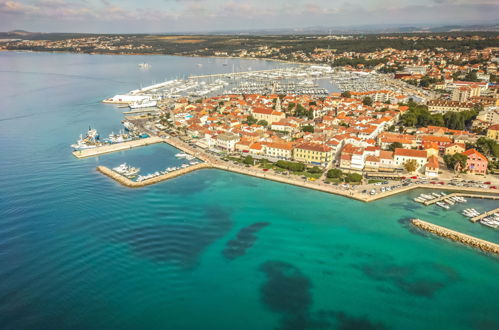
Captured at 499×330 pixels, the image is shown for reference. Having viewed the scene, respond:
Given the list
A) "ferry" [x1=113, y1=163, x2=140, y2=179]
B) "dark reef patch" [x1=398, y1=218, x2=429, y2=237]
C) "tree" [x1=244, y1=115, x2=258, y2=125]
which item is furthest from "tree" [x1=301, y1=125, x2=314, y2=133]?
"ferry" [x1=113, y1=163, x2=140, y2=179]

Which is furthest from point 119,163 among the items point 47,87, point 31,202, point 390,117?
point 47,87

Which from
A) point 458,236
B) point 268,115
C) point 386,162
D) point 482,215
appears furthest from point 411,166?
point 268,115

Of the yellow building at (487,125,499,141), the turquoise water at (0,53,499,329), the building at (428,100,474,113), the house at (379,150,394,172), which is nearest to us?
the turquoise water at (0,53,499,329)

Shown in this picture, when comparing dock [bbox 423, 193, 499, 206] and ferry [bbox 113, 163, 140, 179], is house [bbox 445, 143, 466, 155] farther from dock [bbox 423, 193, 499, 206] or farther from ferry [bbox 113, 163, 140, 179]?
ferry [bbox 113, 163, 140, 179]

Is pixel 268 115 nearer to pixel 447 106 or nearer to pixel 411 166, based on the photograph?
pixel 411 166

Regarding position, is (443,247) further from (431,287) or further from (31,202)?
(31,202)

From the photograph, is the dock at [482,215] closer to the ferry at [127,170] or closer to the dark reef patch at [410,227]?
the dark reef patch at [410,227]
